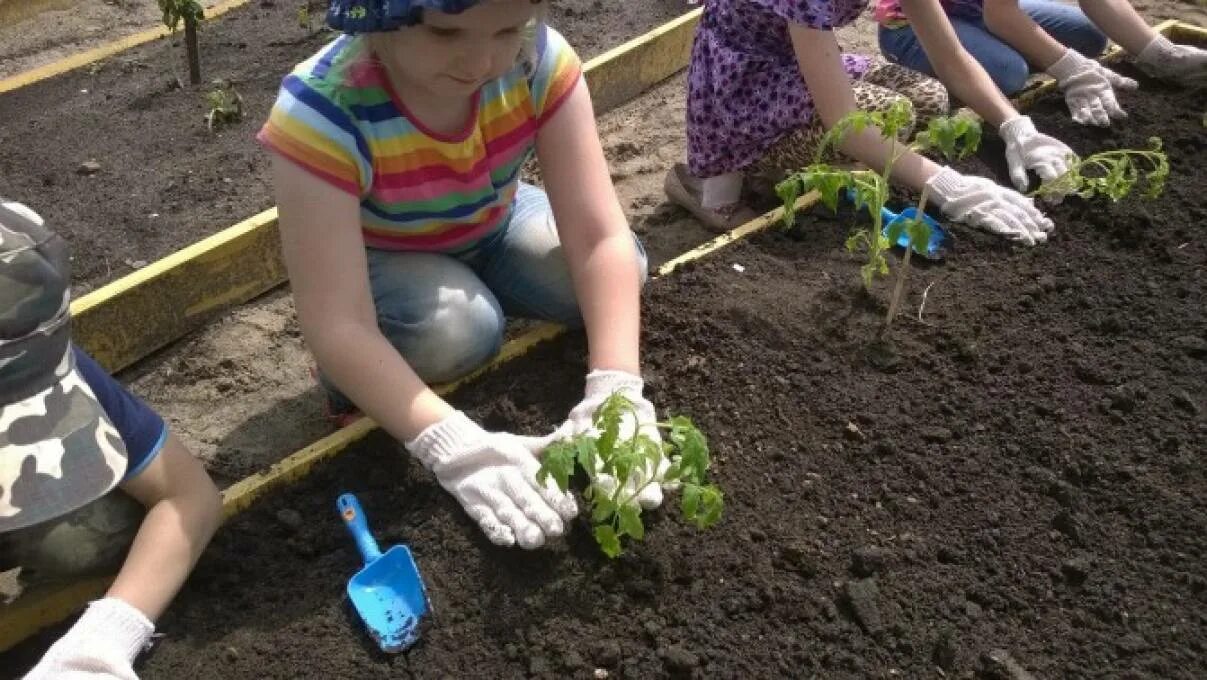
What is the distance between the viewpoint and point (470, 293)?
103 inches

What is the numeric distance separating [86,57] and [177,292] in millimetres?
1979

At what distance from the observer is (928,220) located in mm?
3062

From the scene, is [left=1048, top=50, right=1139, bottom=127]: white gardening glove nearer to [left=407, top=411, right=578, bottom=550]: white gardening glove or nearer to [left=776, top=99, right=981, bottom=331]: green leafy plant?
[left=776, top=99, right=981, bottom=331]: green leafy plant

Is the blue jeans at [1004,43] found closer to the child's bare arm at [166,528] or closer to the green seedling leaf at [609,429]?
the green seedling leaf at [609,429]

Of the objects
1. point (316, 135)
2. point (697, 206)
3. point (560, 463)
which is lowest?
point (697, 206)

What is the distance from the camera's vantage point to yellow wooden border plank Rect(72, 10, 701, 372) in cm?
288

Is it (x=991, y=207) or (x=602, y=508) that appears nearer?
(x=602, y=508)

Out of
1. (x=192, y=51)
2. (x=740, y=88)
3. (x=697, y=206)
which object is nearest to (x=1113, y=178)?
(x=740, y=88)

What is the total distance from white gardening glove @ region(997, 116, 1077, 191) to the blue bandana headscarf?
2078 millimetres

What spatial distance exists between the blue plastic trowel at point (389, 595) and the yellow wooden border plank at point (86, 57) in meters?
3.13

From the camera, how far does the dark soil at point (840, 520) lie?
1978 mm

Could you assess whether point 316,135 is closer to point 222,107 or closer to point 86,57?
point 222,107

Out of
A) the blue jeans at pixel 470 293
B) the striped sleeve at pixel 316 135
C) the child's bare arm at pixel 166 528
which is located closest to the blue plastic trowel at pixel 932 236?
the blue jeans at pixel 470 293

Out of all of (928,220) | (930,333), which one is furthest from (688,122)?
(930,333)
